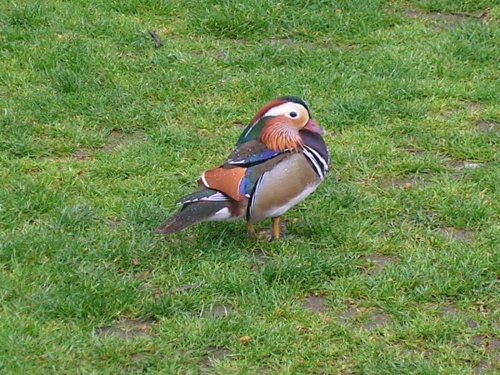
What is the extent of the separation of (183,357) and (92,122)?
108 inches

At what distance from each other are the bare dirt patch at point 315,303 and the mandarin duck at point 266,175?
0.52 meters

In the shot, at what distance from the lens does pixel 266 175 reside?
5.40m

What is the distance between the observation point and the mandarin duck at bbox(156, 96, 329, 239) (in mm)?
5320

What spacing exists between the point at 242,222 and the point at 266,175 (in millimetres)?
525

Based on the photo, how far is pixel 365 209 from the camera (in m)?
6.01

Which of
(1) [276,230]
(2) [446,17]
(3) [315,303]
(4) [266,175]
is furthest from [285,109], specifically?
(2) [446,17]

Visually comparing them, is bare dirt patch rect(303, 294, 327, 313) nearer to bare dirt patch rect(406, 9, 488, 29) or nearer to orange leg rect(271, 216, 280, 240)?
orange leg rect(271, 216, 280, 240)

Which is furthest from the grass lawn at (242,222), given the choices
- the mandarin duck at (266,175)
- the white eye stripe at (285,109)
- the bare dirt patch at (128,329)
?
the white eye stripe at (285,109)

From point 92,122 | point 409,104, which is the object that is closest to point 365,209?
point 409,104

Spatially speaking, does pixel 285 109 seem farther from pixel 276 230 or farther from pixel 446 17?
pixel 446 17

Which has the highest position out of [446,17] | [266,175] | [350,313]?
[266,175]

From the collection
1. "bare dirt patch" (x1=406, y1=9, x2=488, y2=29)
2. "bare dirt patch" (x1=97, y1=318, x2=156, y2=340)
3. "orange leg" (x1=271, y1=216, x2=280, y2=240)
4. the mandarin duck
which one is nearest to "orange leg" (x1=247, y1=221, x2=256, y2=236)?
the mandarin duck

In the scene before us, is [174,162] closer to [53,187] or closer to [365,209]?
[53,187]

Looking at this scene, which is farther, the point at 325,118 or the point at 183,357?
the point at 325,118
